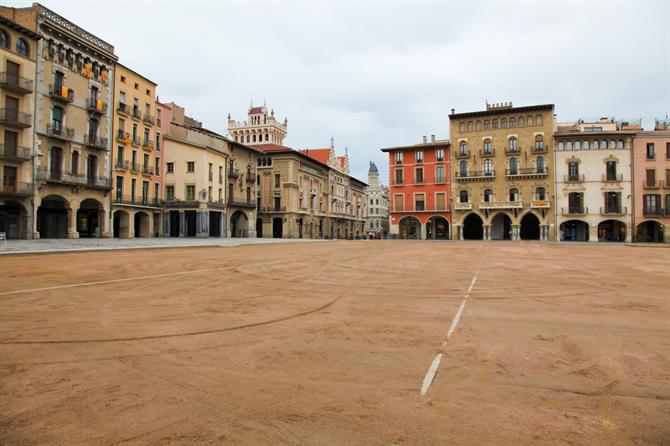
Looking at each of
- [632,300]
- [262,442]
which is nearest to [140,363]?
[262,442]

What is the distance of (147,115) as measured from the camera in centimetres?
4700

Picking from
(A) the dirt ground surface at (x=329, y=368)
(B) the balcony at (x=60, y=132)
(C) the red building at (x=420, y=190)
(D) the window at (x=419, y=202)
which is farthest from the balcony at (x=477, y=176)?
(A) the dirt ground surface at (x=329, y=368)

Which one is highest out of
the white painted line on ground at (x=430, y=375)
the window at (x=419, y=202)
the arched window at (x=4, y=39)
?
the arched window at (x=4, y=39)

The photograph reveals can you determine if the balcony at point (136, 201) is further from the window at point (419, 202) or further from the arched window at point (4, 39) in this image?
the window at point (419, 202)

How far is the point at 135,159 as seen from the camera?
A: 4550 centimetres

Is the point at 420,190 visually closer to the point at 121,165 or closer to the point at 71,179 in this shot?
the point at 121,165

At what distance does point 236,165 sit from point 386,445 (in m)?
59.0

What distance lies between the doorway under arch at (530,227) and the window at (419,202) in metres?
14.0

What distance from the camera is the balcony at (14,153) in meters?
31.5

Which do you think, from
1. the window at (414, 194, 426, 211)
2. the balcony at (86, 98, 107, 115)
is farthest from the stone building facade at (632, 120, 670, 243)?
the balcony at (86, 98, 107, 115)

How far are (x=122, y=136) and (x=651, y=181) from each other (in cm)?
6343

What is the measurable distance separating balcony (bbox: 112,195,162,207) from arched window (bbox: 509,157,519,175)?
46.6 meters

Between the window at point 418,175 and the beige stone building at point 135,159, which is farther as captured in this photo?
the window at point 418,175

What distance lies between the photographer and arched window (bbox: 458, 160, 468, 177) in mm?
60959
